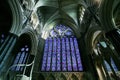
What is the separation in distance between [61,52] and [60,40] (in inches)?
66.8

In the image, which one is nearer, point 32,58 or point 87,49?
point 32,58

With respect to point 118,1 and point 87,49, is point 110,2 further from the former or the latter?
point 87,49

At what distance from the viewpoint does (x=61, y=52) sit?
10250 mm

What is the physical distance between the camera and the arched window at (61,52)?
9.11m

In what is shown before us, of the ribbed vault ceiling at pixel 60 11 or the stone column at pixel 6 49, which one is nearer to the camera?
the stone column at pixel 6 49

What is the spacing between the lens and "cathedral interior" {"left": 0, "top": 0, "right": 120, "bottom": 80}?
706 cm

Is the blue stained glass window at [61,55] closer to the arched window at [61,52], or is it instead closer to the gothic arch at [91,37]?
the arched window at [61,52]

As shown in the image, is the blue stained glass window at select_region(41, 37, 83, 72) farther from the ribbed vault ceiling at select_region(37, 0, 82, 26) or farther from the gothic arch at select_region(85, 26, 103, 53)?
the ribbed vault ceiling at select_region(37, 0, 82, 26)

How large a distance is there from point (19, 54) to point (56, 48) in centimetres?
337

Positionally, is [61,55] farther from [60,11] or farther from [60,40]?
[60,11]

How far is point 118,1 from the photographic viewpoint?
730cm

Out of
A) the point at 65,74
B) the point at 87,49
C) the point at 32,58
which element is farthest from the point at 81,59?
the point at 32,58

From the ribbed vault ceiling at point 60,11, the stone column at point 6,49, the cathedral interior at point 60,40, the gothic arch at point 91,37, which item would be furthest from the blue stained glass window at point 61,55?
the stone column at point 6,49

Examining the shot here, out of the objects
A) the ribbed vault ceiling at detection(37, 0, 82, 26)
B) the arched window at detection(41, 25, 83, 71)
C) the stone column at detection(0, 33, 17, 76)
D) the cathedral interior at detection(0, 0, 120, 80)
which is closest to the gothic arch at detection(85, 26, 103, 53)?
the cathedral interior at detection(0, 0, 120, 80)
